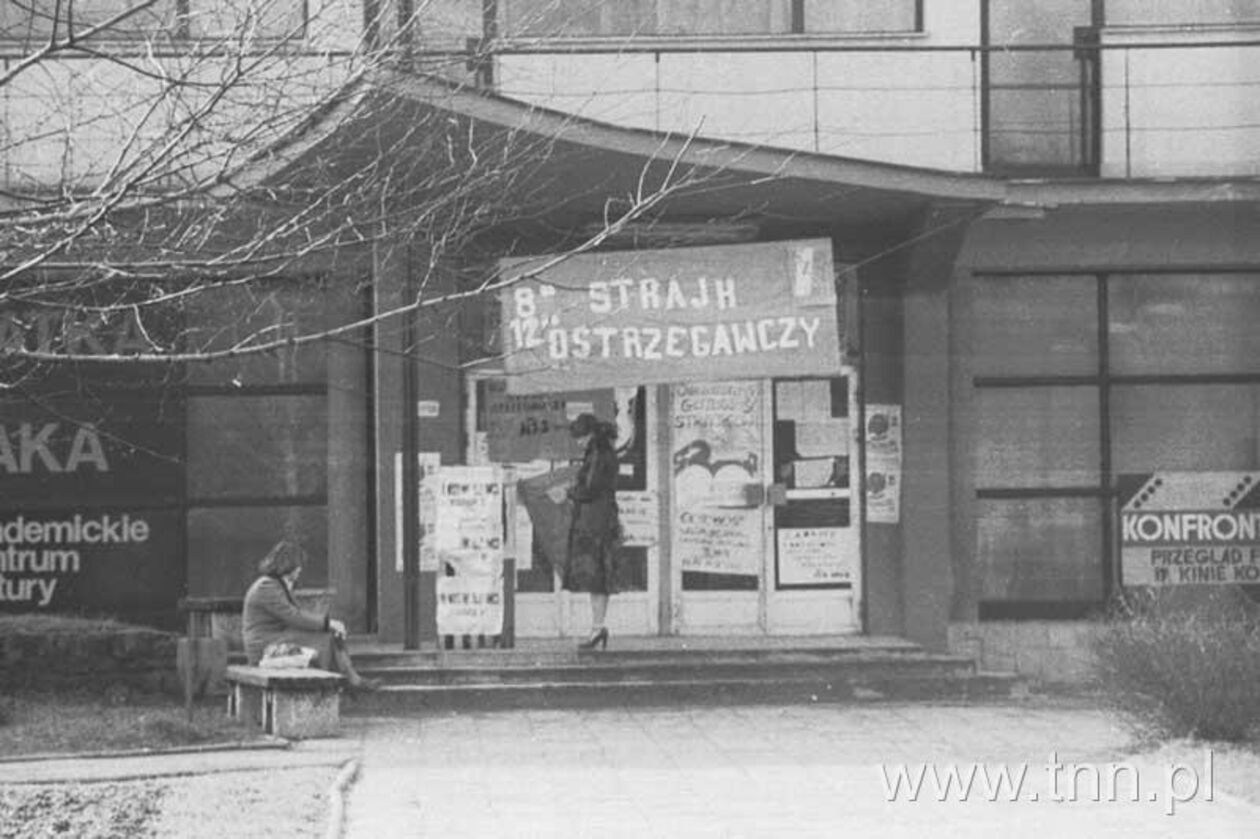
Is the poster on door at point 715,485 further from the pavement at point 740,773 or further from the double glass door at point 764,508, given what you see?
the pavement at point 740,773

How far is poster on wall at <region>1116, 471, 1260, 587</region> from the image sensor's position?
59.4ft

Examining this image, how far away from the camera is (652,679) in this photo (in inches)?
643

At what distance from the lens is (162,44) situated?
11297mm

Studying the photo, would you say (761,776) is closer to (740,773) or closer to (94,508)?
(740,773)

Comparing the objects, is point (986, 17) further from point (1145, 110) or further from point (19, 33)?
point (19, 33)

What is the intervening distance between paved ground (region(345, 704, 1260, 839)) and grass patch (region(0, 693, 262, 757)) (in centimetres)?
95

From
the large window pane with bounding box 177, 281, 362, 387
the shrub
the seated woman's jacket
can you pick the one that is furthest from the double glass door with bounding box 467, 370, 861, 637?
the shrub

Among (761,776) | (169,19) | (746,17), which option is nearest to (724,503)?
(746,17)

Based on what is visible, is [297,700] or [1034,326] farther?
[1034,326]

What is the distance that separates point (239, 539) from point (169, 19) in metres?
7.25

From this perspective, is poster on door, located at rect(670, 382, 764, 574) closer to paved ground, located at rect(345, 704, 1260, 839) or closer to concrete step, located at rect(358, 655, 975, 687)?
concrete step, located at rect(358, 655, 975, 687)

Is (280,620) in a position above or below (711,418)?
below

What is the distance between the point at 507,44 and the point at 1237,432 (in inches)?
318

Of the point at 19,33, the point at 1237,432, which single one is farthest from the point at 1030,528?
the point at 19,33
